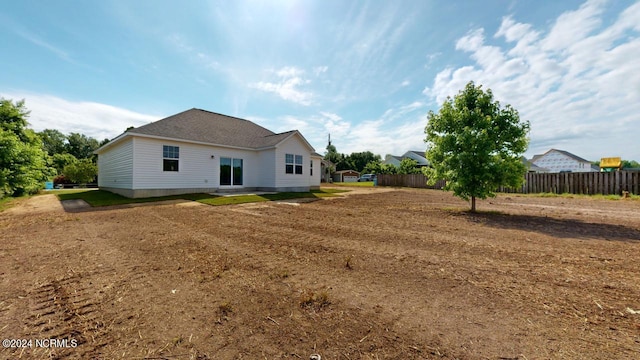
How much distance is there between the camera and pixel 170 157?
578 inches

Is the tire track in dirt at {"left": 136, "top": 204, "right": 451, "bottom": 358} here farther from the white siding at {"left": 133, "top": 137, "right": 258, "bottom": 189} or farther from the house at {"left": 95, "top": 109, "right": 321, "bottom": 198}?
the house at {"left": 95, "top": 109, "right": 321, "bottom": 198}

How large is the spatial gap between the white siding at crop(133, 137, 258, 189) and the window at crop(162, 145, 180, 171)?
0.17 m

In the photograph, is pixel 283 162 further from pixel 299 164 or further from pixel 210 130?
pixel 210 130

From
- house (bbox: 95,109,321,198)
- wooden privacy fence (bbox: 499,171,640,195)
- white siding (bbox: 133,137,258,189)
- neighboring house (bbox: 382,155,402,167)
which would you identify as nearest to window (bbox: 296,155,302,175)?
house (bbox: 95,109,321,198)

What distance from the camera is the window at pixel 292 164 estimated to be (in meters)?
18.0

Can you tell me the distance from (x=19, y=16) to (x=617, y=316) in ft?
58.0

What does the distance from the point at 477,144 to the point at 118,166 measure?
19888 mm

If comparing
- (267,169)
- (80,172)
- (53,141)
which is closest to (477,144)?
(267,169)

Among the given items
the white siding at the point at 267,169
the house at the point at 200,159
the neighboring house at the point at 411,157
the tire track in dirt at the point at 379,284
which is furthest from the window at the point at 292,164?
the neighboring house at the point at 411,157

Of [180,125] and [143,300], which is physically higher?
[180,125]

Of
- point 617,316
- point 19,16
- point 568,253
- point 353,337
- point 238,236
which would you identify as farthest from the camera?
point 19,16

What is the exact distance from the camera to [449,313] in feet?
8.70

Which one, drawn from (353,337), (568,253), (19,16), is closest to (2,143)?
(19,16)

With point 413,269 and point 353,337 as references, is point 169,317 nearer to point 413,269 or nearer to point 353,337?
point 353,337
